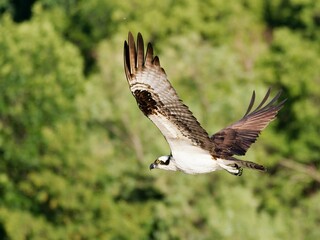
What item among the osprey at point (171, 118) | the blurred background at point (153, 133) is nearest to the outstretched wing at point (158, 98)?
the osprey at point (171, 118)

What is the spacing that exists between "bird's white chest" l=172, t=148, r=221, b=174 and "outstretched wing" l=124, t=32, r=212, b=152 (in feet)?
0.97

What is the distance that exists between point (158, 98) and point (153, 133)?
19074 mm

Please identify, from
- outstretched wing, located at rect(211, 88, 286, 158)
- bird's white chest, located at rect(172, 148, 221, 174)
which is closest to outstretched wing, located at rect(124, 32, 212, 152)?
bird's white chest, located at rect(172, 148, 221, 174)

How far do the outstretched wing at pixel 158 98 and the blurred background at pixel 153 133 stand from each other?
14244 mm

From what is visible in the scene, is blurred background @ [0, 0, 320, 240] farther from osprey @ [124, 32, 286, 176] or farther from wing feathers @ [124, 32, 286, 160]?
wing feathers @ [124, 32, 286, 160]

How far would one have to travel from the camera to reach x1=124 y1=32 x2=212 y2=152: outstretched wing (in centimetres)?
1021

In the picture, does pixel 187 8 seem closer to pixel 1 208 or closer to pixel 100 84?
pixel 100 84

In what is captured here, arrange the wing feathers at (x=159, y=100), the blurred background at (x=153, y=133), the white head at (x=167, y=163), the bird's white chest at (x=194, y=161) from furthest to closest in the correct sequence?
1. the blurred background at (x=153, y=133)
2. the white head at (x=167, y=163)
3. the bird's white chest at (x=194, y=161)
4. the wing feathers at (x=159, y=100)

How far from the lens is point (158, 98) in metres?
10.5

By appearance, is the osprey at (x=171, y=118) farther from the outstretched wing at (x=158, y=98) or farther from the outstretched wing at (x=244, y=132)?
the outstretched wing at (x=244, y=132)

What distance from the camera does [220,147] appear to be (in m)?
12.1

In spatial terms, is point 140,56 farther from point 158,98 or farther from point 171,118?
point 171,118

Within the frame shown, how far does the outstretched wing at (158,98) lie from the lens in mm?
10209

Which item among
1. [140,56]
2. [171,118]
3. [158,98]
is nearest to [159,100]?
[158,98]
